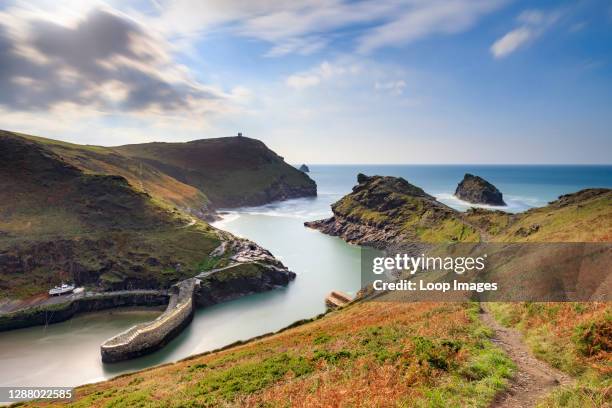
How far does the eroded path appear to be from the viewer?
1312 cm

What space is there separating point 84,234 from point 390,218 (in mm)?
Result: 97431

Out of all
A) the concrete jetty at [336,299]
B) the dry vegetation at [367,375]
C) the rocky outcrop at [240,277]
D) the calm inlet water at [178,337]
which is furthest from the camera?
the rocky outcrop at [240,277]

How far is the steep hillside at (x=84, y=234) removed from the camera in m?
72.2

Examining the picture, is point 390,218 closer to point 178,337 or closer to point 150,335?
point 178,337

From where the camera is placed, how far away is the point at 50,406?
26.0 m

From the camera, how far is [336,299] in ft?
223

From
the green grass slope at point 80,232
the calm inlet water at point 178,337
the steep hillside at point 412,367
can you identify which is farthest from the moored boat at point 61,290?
the steep hillside at point 412,367

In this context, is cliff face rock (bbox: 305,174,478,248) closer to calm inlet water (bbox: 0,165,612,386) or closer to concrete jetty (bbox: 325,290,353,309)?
calm inlet water (bbox: 0,165,612,386)

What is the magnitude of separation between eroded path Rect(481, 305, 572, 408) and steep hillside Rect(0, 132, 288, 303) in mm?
65019

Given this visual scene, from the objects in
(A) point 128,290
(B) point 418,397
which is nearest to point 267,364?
(B) point 418,397

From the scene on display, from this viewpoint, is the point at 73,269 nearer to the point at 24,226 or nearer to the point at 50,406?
the point at 24,226

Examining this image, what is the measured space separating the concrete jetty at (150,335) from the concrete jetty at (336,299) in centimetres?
2810

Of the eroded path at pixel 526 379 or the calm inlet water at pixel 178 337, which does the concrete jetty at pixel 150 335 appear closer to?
the calm inlet water at pixel 178 337

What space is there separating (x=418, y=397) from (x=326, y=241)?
112m
